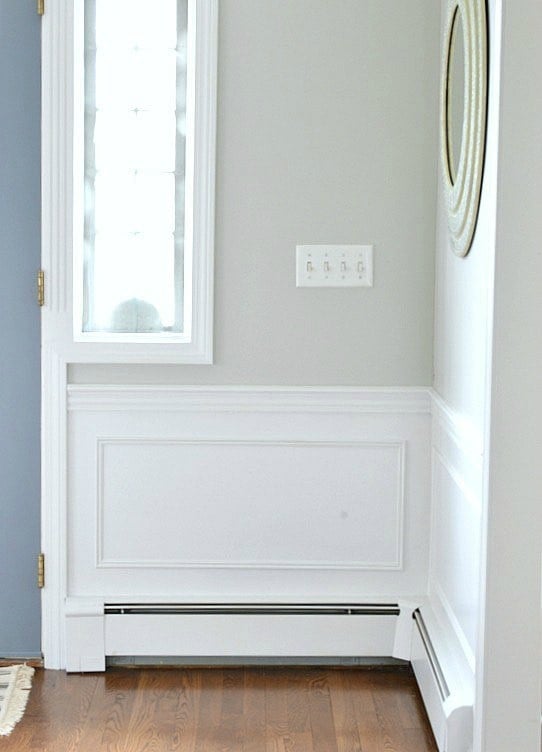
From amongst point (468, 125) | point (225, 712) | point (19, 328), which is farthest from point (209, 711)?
point (468, 125)

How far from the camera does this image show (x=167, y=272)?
3.43 m

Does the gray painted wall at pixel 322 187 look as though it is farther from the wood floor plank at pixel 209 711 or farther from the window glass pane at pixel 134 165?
the wood floor plank at pixel 209 711

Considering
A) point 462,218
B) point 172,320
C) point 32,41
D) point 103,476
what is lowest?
point 103,476

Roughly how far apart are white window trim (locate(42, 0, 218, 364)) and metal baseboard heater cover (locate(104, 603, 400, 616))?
0.73 m

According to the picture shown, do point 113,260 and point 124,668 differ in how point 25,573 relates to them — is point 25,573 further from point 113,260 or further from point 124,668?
point 113,260

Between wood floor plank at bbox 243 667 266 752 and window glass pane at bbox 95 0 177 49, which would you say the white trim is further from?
window glass pane at bbox 95 0 177 49

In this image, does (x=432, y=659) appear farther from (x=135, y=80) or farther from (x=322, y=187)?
(x=135, y=80)

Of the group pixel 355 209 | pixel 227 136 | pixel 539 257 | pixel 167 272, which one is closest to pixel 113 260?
pixel 167 272

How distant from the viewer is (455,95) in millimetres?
3010

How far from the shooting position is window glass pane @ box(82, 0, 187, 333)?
3350 mm

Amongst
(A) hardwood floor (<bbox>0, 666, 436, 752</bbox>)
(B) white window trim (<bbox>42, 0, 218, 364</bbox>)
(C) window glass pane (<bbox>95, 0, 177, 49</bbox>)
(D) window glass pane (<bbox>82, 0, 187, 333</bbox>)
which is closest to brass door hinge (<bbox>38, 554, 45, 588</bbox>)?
(A) hardwood floor (<bbox>0, 666, 436, 752</bbox>)

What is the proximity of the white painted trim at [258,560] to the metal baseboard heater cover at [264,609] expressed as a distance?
0.11 metres

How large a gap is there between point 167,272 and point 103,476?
64cm

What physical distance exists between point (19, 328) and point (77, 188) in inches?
17.5
